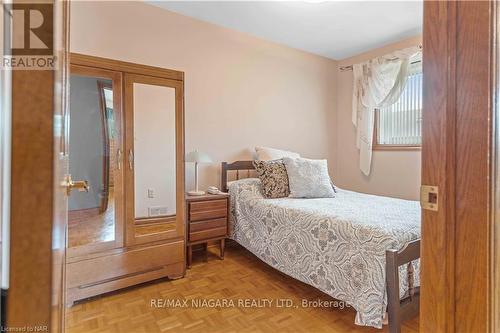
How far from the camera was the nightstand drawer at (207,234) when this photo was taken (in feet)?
8.45

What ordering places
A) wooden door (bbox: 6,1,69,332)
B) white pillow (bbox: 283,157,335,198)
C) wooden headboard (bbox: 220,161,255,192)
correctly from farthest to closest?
wooden headboard (bbox: 220,161,255,192)
white pillow (bbox: 283,157,335,198)
wooden door (bbox: 6,1,69,332)

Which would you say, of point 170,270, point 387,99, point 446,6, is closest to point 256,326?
point 170,270

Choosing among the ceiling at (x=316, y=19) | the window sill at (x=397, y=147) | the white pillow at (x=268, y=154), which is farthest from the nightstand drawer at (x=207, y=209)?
the window sill at (x=397, y=147)

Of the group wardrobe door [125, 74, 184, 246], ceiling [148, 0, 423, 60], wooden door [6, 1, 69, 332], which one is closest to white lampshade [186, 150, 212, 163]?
wardrobe door [125, 74, 184, 246]

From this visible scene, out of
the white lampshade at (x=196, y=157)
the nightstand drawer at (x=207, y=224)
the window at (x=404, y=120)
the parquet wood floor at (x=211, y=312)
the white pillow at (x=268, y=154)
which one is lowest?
the parquet wood floor at (x=211, y=312)

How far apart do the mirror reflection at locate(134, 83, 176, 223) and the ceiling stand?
3.44ft

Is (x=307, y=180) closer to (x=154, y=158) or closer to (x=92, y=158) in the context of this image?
(x=154, y=158)

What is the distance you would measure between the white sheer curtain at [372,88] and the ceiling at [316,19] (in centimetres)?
26

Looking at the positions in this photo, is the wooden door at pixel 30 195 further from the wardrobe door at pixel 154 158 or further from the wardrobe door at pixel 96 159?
the wardrobe door at pixel 154 158

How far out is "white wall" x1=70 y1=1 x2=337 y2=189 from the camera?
2.53 metres

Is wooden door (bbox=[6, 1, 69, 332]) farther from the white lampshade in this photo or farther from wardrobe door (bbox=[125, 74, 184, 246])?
the white lampshade

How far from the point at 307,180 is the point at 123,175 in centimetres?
165

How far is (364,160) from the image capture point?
3744 millimetres

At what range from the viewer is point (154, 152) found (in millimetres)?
2311
